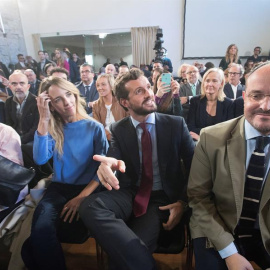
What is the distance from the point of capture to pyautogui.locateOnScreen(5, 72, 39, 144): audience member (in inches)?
94.7

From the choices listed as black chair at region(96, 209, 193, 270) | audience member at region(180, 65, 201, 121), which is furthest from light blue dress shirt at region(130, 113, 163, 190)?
audience member at region(180, 65, 201, 121)

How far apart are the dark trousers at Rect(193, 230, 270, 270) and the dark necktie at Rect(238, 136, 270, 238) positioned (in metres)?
0.07

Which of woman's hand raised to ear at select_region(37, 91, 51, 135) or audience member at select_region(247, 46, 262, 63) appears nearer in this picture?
woman's hand raised to ear at select_region(37, 91, 51, 135)

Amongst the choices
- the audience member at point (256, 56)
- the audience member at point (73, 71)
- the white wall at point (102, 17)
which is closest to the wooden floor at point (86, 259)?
the audience member at point (73, 71)

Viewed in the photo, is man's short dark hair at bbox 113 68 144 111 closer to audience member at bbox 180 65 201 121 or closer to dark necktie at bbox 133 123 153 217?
dark necktie at bbox 133 123 153 217

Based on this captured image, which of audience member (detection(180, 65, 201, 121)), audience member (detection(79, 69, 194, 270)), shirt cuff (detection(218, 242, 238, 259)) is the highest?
audience member (detection(180, 65, 201, 121))

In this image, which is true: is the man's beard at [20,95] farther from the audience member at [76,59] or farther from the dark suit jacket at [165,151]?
the audience member at [76,59]

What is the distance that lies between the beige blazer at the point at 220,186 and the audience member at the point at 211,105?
1.17 meters

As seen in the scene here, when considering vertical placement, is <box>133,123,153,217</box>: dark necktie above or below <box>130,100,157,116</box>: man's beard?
below

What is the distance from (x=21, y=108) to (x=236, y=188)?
2448 millimetres

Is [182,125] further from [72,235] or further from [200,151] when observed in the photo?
[72,235]

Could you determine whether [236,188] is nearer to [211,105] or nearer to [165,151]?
[165,151]

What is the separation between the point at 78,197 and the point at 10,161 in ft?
1.50

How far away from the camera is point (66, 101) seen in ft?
4.47
